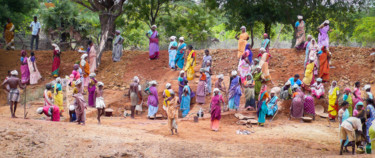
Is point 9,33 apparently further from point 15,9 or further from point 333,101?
point 333,101

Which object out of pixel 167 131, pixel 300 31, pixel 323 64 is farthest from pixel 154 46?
pixel 167 131

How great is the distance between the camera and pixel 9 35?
2067cm

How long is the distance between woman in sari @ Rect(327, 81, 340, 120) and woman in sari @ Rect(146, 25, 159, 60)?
7.83m

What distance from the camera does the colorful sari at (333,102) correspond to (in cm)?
1416

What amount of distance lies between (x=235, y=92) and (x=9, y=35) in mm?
12354

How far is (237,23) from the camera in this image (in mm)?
22469

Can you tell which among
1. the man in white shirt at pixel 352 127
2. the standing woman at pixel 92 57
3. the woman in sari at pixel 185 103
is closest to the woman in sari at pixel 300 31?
the woman in sari at pixel 185 103

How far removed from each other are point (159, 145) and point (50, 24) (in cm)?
1520

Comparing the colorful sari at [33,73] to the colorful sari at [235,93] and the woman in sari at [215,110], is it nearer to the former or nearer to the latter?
the colorful sari at [235,93]

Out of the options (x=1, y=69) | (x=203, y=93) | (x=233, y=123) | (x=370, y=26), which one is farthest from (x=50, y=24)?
(x=370, y=26)

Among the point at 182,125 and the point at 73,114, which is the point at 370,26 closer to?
the point at 182,125

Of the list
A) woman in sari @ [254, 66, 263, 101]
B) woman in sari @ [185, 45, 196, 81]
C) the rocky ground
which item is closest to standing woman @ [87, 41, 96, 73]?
the rocky ground

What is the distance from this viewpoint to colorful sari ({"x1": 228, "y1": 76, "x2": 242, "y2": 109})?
14.1 m

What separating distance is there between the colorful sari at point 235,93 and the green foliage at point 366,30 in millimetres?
17426
